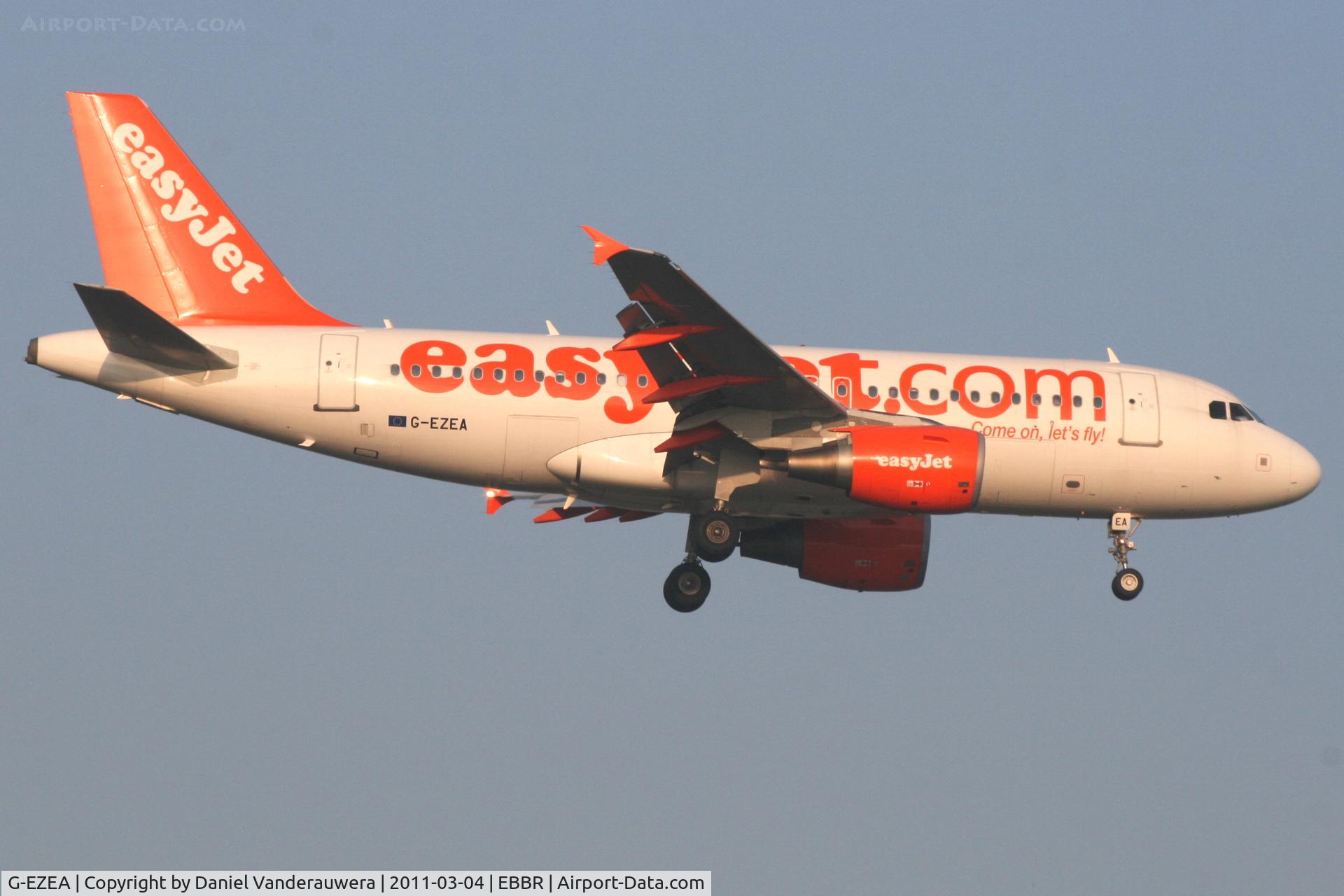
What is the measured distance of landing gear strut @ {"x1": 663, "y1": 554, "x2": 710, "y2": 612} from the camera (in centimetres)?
2988

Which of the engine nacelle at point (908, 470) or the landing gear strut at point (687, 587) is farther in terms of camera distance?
the landing gear strut at point (687, 587)

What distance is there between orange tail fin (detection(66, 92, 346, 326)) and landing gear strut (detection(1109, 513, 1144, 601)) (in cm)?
1394

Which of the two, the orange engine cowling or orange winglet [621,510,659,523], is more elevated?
orange winglet [621,510,659,523]

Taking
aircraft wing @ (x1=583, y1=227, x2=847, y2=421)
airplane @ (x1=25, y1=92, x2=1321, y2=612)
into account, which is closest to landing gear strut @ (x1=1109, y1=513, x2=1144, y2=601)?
airplane @ (x1=25, y1=92, x2=1321, y2=612)

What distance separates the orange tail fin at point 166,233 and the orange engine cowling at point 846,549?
849cm

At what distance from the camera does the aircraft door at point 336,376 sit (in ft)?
92.2

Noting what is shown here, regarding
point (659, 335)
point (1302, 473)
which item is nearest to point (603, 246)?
point (659, 335)

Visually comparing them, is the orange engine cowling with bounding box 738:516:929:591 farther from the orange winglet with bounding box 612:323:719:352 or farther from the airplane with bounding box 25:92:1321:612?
the orange winglet with bounding box 612:323:719:352

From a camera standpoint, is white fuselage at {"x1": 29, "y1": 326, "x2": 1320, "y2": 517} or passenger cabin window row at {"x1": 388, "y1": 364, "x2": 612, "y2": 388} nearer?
white fuselage at {"x1": 29, "y1": 326, "x2": 1320, "y2": 517}

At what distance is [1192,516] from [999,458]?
4.15 metres

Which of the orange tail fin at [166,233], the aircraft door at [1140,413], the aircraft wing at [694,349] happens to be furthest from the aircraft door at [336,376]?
the aircraft door at [1140,413]

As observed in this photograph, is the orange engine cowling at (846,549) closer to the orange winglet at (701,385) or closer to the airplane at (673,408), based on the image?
the airplane at (673,408)

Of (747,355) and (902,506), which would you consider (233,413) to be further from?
(902,506)

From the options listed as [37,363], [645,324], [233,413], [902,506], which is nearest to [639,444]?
[645,324]
